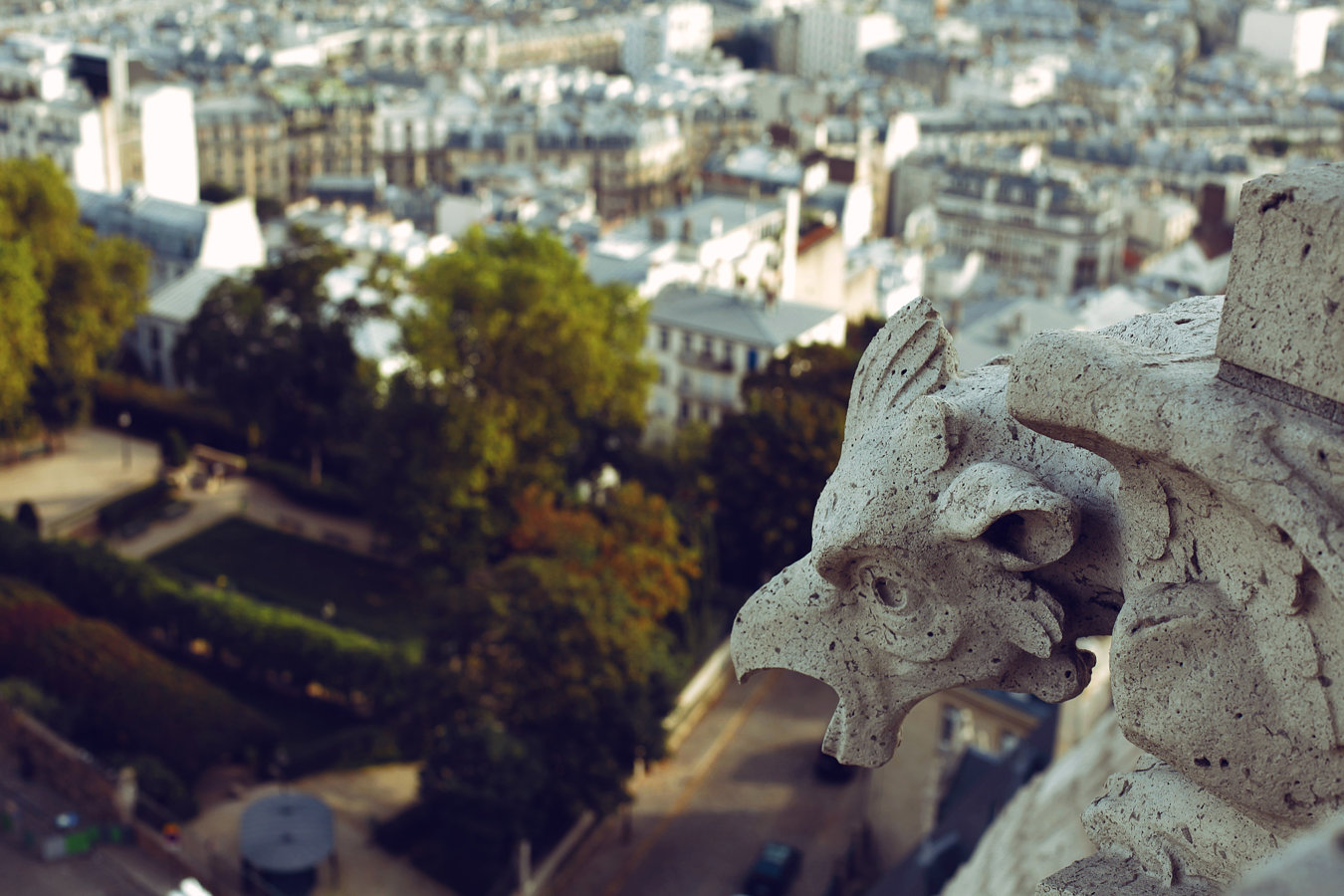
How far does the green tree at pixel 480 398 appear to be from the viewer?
132 feet

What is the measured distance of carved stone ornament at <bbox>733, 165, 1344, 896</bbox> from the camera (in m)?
4.82

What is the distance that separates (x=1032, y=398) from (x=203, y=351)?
48.1 m

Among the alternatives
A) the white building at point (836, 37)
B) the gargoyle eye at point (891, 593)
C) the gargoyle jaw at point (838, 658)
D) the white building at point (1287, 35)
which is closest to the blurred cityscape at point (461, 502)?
the gargoyle eye at point (891, 593)

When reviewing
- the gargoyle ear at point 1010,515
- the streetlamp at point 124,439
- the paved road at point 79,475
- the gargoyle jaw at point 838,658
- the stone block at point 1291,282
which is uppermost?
the stone block at point 1291,282

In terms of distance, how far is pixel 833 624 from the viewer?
243 inches

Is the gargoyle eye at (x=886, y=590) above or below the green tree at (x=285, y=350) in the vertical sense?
above

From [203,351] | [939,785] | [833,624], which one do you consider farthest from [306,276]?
[833,624]

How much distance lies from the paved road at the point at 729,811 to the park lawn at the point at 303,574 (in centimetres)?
805

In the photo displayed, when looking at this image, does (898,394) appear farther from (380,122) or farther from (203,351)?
(380,122)

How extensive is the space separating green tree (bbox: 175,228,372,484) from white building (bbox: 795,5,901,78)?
130 metres

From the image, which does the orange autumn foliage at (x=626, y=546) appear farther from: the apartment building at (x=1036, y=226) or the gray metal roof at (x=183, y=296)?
the apartment building at (x=1036, y=226)

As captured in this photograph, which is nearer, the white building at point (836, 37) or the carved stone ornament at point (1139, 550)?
the carved stone ornament at point (1139, 550)

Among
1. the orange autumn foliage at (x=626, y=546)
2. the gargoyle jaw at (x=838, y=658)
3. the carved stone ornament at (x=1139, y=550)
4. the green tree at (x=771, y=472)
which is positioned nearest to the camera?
the carved stone ornament at (x=1139, y=550)

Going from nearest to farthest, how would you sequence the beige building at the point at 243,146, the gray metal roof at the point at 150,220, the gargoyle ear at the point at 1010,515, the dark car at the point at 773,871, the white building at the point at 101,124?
the gargoyle ear at the point at 1010,515
the dark car at the point at 773,871
the gray metal roof at the point at 150,220
the white building at the point at 101,124
the beige building at the point at 243,146
